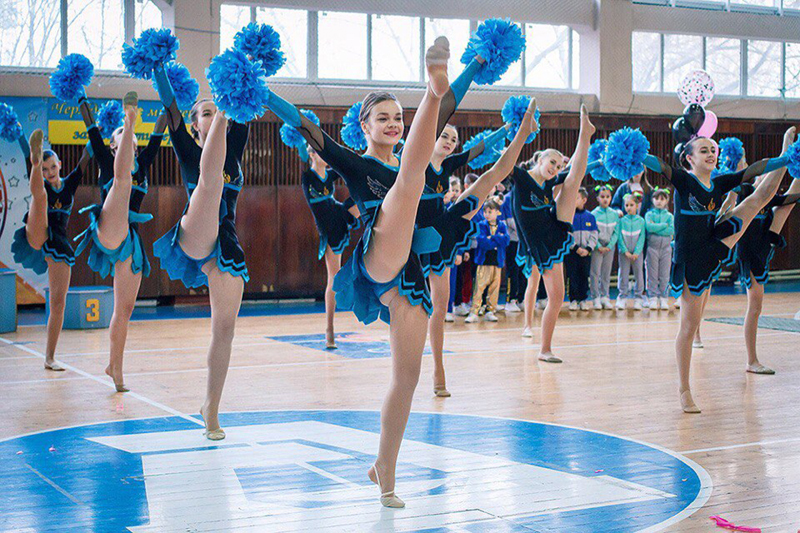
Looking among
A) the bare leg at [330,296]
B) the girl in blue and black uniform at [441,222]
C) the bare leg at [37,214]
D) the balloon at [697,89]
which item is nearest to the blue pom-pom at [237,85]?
the girl in blue and black uniform at [441,222]

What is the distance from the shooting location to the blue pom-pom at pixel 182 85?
5395 mm

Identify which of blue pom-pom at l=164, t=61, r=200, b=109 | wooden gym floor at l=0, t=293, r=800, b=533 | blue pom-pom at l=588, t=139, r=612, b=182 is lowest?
wooden gym floor at l=0, t=293, r=800, b=533

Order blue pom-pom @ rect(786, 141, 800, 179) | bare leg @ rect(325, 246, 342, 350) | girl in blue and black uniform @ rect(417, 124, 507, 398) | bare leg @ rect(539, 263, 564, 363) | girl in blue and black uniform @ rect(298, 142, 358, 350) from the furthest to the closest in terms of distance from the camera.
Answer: bare leg @ rect(325, 246, 342, 350) < girl in blue and black uniform @ rect(298, 142, 358, 350) < bare leg @ rect(539, 263, 564, 363) < blue pom-pom @ rect(786, 141, 800, 179) < girl in blue and black uniform @ rect(417, 124, 507, 398)

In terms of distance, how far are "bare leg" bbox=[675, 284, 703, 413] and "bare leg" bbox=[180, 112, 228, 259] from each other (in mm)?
2870

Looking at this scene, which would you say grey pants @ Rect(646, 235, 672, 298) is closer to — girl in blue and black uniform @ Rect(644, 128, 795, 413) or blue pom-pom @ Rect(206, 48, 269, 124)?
girl in blue and black uniform @ Rect(644, 128, 795, 413)

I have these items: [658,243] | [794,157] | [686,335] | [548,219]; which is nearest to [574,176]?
[548,219]

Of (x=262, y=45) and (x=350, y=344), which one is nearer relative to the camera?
(x=262, y=45)

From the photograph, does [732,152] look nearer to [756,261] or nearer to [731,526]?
[756,261]

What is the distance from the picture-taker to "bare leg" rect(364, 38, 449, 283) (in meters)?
3.11

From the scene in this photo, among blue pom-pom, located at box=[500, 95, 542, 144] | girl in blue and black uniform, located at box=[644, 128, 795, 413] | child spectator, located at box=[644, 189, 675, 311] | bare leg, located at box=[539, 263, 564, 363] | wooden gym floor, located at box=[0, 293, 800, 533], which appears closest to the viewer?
wooden gym floor, located at box=[0, 293, 800, 533]

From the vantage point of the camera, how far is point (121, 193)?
227 inches

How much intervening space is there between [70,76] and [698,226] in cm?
426

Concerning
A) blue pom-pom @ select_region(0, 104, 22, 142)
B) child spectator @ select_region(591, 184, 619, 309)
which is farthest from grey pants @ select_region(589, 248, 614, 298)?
blue pom-pom @ select_region(0, 104, 22, 142)

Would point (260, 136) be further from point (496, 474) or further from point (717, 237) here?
point (496, 474)
